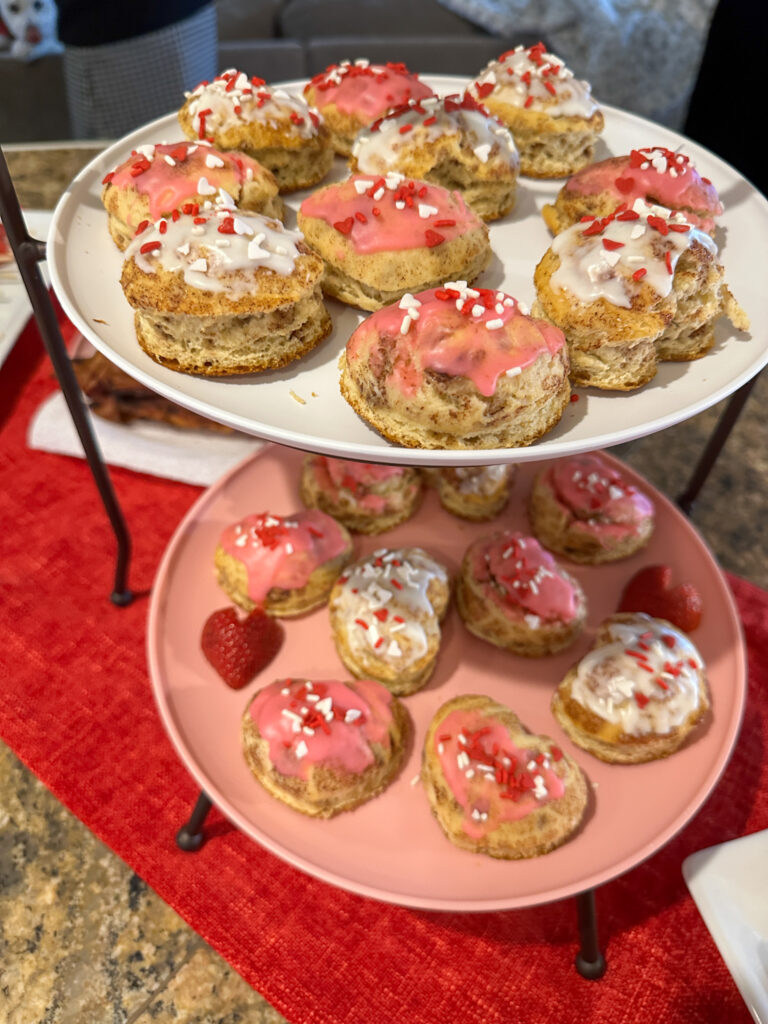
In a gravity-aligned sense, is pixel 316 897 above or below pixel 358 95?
below

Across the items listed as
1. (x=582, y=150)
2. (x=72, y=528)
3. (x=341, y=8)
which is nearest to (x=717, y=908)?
(x=582, y=150)

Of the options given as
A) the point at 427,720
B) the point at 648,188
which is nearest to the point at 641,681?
the point at 427,720

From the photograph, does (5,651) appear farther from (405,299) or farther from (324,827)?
(405,299)

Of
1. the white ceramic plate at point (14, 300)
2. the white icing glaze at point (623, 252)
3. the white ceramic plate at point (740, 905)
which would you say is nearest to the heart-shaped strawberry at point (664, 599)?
the white ceramic plate at point (740, 905)

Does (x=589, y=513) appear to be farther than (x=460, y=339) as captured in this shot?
Yes

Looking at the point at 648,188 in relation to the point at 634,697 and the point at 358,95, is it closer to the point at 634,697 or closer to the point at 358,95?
the point at 358,95

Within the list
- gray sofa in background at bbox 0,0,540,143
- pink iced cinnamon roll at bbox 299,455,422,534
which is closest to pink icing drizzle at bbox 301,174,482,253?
pink iced cinnamon roll at bbox 299,455,422,534

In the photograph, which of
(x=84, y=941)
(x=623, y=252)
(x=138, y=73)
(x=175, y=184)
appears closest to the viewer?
(x=623, y=252)

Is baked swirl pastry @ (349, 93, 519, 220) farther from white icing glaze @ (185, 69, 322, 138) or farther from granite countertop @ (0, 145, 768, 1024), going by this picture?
granite countertop @ (0, 145, 768, 1024)
